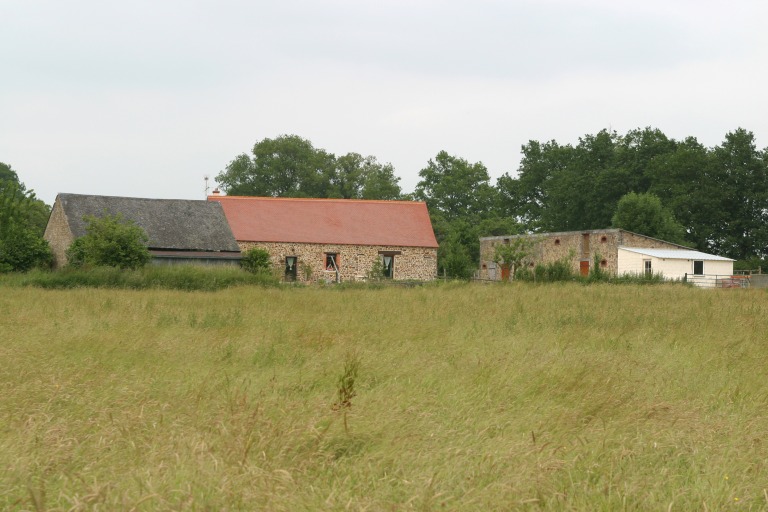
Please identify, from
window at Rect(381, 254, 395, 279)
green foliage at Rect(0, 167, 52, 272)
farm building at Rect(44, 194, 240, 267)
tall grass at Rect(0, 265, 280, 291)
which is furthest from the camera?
window at Rect(381, 254, 395, 279)

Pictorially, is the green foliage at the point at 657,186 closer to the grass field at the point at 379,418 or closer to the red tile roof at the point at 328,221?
the red tile roof at the point at 328,221

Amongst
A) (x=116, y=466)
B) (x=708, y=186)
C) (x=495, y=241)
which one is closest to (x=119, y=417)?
(x=116, y=466)

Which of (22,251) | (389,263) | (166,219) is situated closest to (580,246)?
(389,263)

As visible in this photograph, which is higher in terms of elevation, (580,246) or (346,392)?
(580,246)

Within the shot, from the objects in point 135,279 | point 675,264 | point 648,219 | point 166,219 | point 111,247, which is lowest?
point 135,279

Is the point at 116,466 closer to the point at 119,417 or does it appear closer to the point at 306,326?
the point at 119,417

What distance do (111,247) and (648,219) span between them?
36575 millimetres

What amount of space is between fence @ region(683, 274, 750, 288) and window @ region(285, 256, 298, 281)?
19.6 m

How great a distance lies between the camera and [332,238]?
45.3 meters

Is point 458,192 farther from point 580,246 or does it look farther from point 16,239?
point 16,239

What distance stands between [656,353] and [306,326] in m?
5.01

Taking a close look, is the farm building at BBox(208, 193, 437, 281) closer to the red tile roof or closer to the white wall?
the red tile roof

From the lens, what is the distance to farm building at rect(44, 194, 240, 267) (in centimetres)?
3866

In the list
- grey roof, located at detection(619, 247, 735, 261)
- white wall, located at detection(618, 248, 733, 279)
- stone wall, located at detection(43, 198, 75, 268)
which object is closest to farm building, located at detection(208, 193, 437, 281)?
stone wall, located at detection(43, 198, 75, 268)
